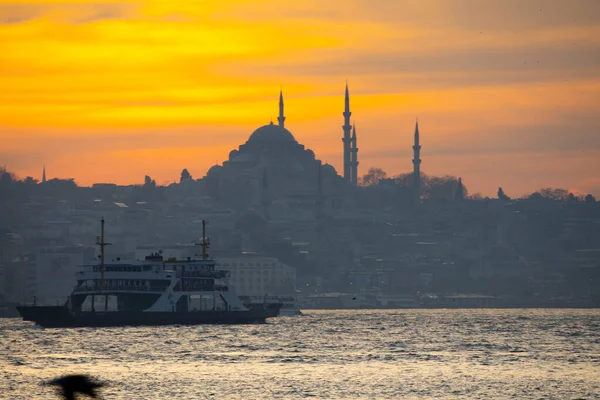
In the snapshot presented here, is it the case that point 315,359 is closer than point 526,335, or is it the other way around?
point 315,359

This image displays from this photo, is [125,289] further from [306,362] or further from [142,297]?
[306,362]

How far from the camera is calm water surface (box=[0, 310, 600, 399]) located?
6206 cm

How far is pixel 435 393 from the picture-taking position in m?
61.4

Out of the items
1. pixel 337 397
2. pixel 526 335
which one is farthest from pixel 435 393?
pixel 526 335

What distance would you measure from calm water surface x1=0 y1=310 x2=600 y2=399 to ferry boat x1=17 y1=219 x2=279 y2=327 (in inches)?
98.8

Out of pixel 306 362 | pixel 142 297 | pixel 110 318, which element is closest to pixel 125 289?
pixel 142 297

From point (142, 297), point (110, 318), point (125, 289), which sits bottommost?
point (110, 318)

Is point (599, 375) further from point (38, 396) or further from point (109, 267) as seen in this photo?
point (109, 267)

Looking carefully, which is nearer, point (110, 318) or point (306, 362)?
point (306, 362)

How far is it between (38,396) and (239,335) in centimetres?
4039

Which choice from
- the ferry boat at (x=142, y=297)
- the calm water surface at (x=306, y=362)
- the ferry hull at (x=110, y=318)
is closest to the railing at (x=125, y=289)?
the ferry boat at (x=142, y=297)

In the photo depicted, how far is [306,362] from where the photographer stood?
7519 centimetres

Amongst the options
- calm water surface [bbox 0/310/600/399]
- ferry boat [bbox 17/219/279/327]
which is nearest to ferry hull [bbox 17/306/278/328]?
ferry boat [bbox 17/219/279/327]

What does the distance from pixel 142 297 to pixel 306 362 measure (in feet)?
123
